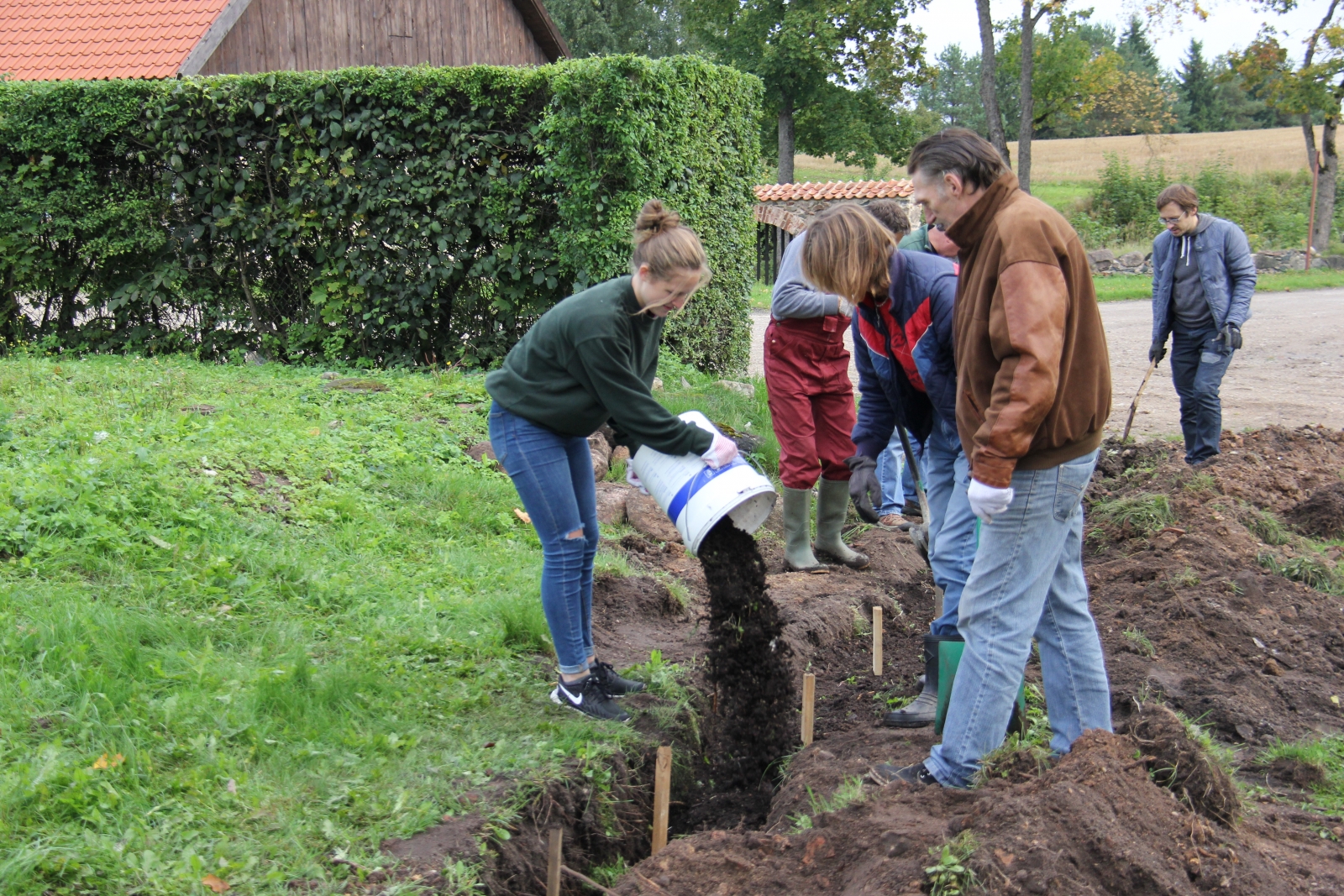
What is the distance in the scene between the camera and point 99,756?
118 inches

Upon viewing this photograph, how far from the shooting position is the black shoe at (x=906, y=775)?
2953mm

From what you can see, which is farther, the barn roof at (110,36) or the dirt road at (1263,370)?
the barn roof at (110,36)

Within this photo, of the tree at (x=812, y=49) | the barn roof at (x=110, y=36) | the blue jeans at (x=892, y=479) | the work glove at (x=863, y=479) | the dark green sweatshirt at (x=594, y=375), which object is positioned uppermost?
the tree at (x=812, y=49)

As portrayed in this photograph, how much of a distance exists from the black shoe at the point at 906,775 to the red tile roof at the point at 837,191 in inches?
692

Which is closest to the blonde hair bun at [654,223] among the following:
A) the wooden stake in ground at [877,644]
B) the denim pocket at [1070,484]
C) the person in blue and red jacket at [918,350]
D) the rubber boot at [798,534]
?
the person in blue and red jacket at [918,350]

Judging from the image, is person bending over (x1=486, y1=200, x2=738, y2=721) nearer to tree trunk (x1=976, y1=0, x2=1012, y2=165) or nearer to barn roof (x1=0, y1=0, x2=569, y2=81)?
barn roof (x1=0, y1=0, x2=569, y2=81)

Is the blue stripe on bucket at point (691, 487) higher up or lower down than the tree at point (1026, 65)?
lower down

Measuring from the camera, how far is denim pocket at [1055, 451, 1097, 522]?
8.79ft

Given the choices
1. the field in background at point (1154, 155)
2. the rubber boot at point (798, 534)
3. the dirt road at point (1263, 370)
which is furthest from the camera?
the field in background at point (1154, 155)

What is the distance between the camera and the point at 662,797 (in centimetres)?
340

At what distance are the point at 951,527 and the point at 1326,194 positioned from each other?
2685cm

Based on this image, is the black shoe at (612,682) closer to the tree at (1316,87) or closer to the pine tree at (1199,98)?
the tree at (1316,87)

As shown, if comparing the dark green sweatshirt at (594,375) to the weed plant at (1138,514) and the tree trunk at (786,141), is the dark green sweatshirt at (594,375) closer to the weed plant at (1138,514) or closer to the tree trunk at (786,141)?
the weed plant at (1138,514)

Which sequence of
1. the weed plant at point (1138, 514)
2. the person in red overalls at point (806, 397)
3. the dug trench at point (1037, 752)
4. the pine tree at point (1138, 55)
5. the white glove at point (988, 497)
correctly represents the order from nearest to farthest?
1. the dug trench at point (1037, 752)
2. the white glove at point (988, 497)
3. the person in red overalls at point (806, 397)
4. the weed plant at point (1138, 514)
5. the pine tree at point (1138, 55)
